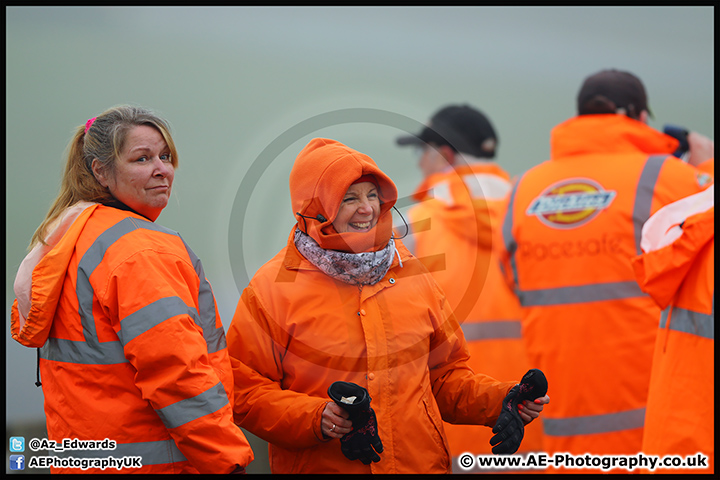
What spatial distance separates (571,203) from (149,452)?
6.81ft

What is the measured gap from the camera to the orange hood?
2078 millimetres

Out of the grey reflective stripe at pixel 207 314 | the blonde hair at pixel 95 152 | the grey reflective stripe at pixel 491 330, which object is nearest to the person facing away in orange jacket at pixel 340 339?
the grey reflective stripe at pixel 207 314

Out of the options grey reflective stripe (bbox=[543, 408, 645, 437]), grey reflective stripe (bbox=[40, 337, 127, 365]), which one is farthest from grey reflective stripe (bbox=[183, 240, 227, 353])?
grey reflective stripe (bbox=[543, 408, 645, 437])

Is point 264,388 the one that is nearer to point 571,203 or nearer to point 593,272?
point 593,272

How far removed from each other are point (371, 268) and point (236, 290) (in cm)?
44

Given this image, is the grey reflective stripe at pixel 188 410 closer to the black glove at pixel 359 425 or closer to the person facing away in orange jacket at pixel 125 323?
the person facing away in orange jacket at pixel 125 323

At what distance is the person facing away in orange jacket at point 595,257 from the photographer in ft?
9.71

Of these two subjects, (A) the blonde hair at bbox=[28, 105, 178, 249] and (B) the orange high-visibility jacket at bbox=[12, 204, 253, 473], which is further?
(A) the blonde hair at bbox=[28, 105, 178, 249]

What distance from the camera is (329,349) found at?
6.69 ft

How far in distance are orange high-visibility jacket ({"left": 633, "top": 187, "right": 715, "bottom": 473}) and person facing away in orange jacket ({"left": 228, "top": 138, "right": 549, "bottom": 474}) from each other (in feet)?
1.92

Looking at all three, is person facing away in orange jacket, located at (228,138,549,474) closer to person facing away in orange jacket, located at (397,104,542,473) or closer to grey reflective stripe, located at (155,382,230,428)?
grey reflective stripe, located at (155,382,230,428)

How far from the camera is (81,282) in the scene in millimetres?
1875

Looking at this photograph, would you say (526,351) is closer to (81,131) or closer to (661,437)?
(661,437)

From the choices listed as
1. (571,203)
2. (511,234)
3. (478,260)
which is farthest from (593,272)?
(478,260)
